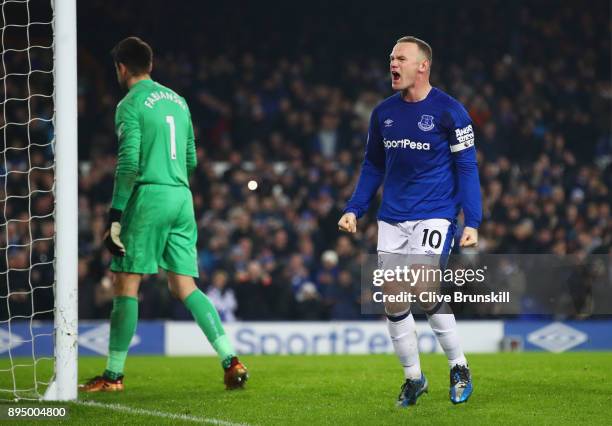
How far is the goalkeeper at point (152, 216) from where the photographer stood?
278 inches

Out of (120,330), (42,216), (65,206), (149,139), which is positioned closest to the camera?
(65,206)

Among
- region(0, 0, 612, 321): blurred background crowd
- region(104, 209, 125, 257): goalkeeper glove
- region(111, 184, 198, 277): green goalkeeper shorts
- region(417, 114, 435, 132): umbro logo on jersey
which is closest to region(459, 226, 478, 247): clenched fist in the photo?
region(417, 114, 435, 132): umbro logo on jersey

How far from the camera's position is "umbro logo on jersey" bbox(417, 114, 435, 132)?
634cm

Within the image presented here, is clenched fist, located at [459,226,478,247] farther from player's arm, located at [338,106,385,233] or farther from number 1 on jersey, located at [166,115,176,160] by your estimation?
number 1 on jersey, located at [166,115,176,160]

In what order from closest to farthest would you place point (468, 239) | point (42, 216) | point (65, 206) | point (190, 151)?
point (468, 239)
point (65, 206)
point (190, 151)
point (42, 216)

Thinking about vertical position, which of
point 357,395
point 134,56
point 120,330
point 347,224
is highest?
point 134,56

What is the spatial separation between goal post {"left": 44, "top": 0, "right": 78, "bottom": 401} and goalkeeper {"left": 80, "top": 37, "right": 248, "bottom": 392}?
608 millimetres

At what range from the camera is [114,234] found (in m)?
6.64

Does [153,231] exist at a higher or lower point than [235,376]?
higher

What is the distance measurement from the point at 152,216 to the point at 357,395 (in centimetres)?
177

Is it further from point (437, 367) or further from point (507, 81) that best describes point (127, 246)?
point (507, 81)

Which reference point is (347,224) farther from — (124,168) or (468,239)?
(124,168)

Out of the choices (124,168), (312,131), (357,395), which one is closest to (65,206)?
(124,168)

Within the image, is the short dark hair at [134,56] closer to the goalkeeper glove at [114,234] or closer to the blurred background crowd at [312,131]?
the goalkeeper glove at [114,234]
